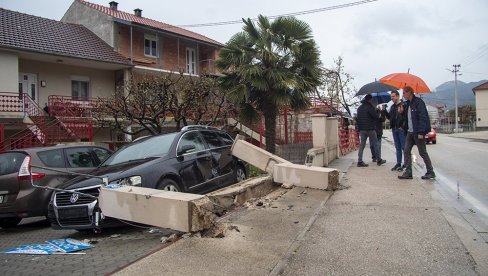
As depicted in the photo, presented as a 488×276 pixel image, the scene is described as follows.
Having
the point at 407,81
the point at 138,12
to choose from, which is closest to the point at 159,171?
the point at 407,81

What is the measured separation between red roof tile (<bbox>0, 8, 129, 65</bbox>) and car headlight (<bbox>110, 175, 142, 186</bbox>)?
1647 cm

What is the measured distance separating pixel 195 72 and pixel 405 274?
29.1 metres

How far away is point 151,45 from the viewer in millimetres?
28609

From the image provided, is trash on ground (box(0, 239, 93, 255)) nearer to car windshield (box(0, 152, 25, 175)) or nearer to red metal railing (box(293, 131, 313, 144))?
car windshield (box(0, 152, 25, 175))

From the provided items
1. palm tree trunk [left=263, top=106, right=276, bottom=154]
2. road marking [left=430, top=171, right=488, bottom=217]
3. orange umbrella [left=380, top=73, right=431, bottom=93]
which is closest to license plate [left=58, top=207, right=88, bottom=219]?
road marking [left=430, top=171, right=488, bottom=217]

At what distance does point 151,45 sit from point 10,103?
37.2 feet

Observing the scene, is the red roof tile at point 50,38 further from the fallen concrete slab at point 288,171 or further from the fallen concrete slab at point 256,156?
the fallen concrete slab at point 288,171

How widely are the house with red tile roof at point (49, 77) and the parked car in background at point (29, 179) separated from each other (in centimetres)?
883

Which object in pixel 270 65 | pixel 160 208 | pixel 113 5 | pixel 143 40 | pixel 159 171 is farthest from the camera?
pixel 113 5

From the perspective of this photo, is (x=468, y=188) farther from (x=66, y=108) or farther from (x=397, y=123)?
(x=66, y=108)

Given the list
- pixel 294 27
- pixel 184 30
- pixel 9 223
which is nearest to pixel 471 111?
pixel 184 30

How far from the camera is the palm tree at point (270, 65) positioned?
1254 cm

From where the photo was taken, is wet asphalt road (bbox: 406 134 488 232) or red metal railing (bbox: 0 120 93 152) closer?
wet asphalt road (bbox: 406 134 488 232)

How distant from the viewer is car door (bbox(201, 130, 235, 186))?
8.53m
